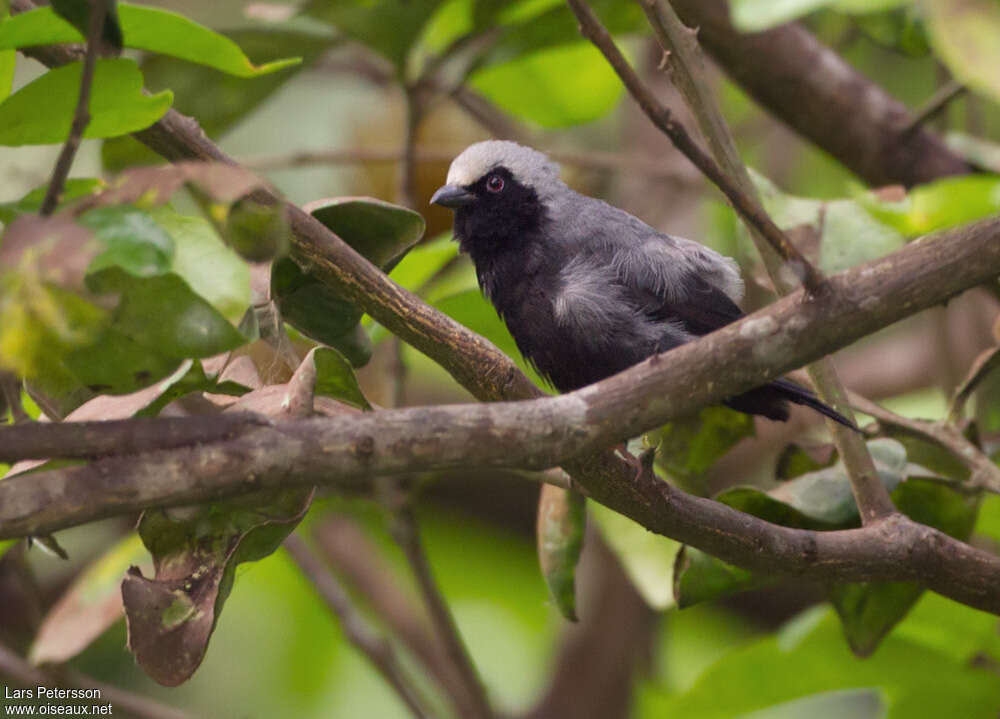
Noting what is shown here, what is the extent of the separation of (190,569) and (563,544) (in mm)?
765

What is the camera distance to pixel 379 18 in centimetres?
292

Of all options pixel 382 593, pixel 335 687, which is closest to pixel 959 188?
pixel 382 593

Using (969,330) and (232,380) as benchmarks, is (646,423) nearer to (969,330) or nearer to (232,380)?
(232,380)

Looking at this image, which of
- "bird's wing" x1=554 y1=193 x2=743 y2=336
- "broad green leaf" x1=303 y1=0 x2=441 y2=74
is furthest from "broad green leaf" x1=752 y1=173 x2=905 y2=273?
"broad green leaf" x1=303 y1=0 x2=441 y2=74

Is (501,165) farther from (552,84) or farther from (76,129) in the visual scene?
(76,129)

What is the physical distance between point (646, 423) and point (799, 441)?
39.4 inches

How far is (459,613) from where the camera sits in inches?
177

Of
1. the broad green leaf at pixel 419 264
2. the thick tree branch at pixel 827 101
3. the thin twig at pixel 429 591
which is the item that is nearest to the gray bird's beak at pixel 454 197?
the broad green leaf at pixel 419 264

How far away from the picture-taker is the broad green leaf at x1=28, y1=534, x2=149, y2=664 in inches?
96.3

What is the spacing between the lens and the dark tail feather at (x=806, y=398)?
198cm

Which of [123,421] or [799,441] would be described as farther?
[799,441]

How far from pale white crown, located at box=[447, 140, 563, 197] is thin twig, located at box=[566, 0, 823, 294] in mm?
1399

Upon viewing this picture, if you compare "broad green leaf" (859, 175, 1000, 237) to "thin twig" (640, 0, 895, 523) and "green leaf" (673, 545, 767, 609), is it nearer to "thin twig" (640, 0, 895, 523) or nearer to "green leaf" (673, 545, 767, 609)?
"thin twig" (640, 0, 895, 523)

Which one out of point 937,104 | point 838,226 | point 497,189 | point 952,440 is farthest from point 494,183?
point 952,440
